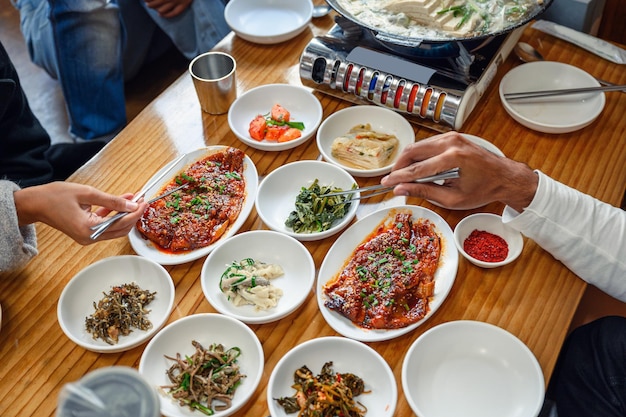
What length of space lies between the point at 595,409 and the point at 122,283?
59.3 inches

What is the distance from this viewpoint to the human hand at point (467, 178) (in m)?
1.75

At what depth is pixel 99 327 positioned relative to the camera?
5.68ft

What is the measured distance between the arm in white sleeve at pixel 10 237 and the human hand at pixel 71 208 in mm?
42

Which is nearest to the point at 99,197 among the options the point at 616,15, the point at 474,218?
the point at 474,218

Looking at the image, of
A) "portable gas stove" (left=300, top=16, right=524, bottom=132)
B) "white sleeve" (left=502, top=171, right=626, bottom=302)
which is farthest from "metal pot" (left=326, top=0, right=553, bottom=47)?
"white sleeve" (left=502, top=171, right=626, bottom=302)

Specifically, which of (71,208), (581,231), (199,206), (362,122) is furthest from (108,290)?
(581,231)

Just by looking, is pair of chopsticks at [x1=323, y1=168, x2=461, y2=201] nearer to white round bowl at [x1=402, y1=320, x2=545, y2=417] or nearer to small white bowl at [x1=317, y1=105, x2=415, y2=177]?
small white bowl at [x1=317, y1=105, x2=415, y2=177]

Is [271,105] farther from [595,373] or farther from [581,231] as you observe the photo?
[595,373]

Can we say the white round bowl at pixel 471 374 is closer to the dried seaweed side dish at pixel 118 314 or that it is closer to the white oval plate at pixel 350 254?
the white oval plate at pixel 350 254

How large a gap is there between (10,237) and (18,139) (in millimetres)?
755

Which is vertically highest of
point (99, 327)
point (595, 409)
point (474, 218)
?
point (474, 218)

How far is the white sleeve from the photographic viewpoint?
5.72 feet

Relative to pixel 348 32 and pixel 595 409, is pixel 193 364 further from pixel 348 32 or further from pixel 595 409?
pixel 348 32

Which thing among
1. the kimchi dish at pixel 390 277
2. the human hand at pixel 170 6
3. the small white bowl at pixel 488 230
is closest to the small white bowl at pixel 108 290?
the kimchi dish at pixel 390 277
